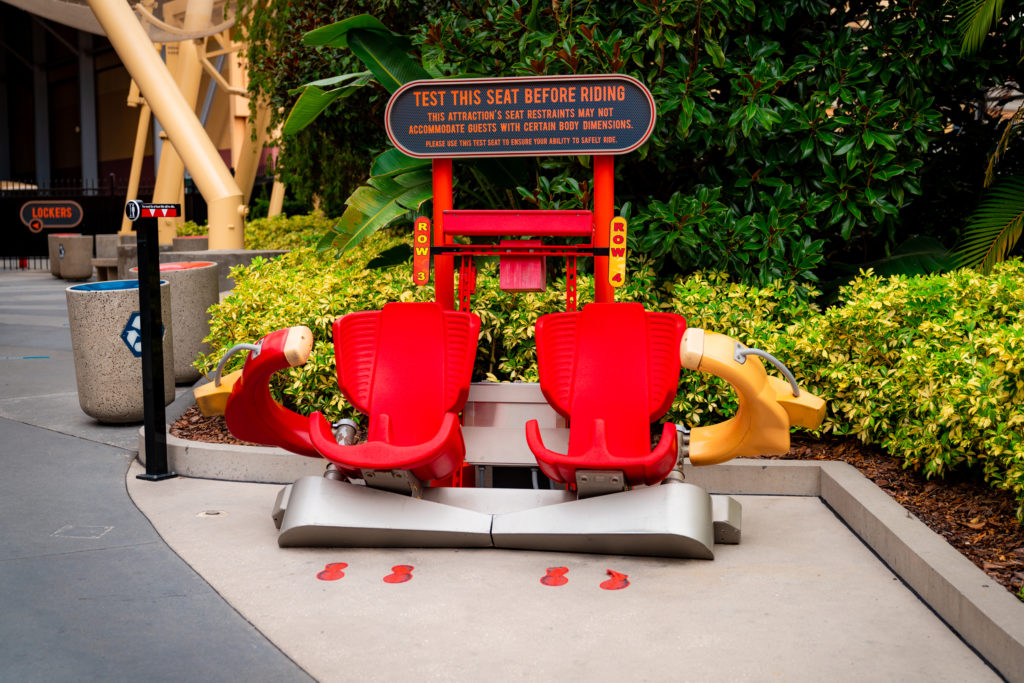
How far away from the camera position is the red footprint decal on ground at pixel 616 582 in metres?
4.26

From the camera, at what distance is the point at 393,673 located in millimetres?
3484

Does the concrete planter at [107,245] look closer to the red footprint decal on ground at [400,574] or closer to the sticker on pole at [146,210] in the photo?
the sticker on pole at [146,210]

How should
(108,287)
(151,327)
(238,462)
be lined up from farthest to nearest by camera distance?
(108,287), (238,462), (151,327)

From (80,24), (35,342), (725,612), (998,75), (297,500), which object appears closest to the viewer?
(725,612)

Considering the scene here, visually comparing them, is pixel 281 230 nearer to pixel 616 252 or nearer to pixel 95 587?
pixel 616 252

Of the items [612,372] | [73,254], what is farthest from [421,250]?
[73,254]

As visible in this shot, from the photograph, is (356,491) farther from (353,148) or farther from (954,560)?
(353,148)

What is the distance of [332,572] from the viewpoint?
4.45 m

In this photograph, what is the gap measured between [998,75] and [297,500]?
6.28 meters

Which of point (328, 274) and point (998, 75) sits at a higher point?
point (998, 75)

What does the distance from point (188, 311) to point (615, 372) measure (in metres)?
4.87

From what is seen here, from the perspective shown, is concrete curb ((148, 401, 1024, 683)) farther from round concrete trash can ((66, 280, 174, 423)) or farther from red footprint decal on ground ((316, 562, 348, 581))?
red footprint decal on ground ((316, 562, 348, 581))

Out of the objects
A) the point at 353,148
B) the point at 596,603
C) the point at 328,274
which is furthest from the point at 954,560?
the point at 353,148

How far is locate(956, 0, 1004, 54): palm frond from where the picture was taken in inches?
261
